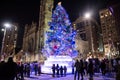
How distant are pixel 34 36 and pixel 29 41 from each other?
8.35 metres

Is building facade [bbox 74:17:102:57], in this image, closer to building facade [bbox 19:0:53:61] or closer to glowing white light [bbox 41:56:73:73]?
building facade [bbox 19:0:53:61]

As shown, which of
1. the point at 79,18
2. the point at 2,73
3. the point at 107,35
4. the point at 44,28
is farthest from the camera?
the point at 79,18

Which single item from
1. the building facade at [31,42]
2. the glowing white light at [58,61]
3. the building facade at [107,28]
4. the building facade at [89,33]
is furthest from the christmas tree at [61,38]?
the building facade at [89,33]

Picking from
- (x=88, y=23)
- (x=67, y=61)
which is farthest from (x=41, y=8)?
(x=67, y=61)

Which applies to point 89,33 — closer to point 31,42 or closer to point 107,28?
point 107,28

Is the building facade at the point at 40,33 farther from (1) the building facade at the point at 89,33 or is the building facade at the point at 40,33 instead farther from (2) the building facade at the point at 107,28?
(2) the building facade at the point at 107,28

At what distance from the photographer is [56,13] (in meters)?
25.6

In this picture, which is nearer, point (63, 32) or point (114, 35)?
point (63, 32)

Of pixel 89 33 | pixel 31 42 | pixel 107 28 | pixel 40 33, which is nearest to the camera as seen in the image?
pixel 40 33

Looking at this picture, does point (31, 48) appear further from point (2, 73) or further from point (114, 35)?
point (2, 73)

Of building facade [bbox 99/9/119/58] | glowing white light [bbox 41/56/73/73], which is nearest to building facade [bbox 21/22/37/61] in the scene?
building facade [bbox 99/9/119/58]

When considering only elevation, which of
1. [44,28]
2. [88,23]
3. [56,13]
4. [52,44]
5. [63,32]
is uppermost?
[88,23]

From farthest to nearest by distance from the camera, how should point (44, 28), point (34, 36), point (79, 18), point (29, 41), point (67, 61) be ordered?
point (79, 18) < point (29, 41) < point (34, 36) < point (44, 28) < point (67, 61)

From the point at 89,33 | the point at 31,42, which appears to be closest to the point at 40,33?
the point at 31,42
